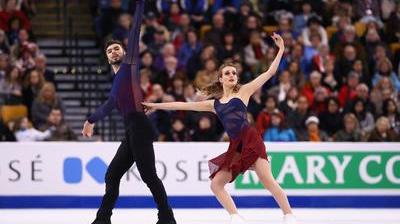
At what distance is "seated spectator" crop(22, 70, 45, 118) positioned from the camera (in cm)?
1353

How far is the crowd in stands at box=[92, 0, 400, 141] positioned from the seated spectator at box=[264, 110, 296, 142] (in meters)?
0.01

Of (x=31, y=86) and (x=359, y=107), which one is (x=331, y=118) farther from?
(x=31, y=86)

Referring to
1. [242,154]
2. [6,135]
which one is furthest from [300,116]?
[242,154]

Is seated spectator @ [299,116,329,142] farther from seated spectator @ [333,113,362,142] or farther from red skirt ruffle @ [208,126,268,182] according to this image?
red skirt ruffle @ [208,126,268,182]

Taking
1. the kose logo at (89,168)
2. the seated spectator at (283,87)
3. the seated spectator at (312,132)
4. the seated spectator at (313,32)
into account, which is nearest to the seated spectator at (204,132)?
the seated spectator at (312,132)

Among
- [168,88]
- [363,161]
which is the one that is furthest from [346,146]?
[168,88]

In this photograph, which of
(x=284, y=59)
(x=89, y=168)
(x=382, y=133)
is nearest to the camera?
(x=89, y=168)

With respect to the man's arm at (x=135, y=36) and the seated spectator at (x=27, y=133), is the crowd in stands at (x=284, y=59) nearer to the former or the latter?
the seated spectator at (x=27, y=133)

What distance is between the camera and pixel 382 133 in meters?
12.8

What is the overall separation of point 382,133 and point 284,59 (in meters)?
2.35

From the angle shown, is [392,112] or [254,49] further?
[254,49]

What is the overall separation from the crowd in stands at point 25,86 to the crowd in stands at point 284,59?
1.24 metres

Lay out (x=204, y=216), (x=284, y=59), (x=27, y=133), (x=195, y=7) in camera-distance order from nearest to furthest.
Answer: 1. (x=204, y=216)
2. (x=27, y=133)
3. (x=284, y=59)
4. (x=195, y=7)

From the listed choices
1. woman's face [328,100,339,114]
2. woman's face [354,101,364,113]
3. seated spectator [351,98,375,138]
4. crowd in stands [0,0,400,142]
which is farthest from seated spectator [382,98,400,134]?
woman's face [328,100,339,114]
